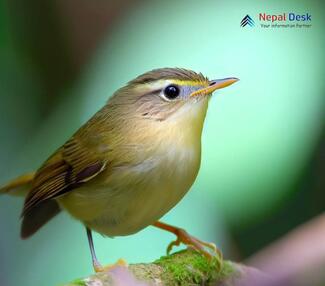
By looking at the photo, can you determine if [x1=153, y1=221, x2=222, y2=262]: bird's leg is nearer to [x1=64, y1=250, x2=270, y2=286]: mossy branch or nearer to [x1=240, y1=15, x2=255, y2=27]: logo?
[x1=64, y1=250, x2=270, y2=286]: mossy branch

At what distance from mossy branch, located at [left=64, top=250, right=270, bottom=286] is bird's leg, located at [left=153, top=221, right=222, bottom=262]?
0.02 metres

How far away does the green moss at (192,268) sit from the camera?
1440mm

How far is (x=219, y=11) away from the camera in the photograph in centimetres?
180

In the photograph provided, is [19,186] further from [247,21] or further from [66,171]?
[247,21]

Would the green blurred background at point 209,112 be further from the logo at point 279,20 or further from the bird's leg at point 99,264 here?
the bird's leg at point 99,264

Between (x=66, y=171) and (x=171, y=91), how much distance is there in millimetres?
358

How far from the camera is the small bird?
1.36 metres

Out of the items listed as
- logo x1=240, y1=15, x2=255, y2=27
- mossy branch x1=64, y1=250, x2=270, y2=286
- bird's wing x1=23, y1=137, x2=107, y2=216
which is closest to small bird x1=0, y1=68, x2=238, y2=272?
bird's wing x1=23, y1=137, x2=107, y2=216

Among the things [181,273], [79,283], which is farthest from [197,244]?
[79,283]

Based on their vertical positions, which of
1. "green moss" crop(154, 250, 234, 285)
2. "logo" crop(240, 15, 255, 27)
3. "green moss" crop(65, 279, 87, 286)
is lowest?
"green moss" crop(154, 250, 234, 285)

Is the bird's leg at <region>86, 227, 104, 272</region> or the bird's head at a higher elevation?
the bird's head

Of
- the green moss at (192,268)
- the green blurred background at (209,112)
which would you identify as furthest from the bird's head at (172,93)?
the green moss at (192,268)

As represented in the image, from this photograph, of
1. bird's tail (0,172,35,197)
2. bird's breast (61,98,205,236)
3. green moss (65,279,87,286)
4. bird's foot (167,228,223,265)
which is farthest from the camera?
bird's tail (0,172,35,197)

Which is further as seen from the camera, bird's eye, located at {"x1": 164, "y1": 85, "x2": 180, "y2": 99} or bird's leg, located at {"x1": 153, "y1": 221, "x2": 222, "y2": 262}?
bird's leg, located at {"x1": 153, "y1": 221, "x2": 222, "y2": 262}
